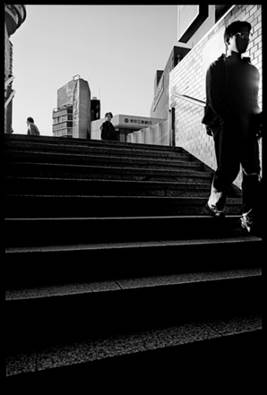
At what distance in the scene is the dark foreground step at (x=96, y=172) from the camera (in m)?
2.98

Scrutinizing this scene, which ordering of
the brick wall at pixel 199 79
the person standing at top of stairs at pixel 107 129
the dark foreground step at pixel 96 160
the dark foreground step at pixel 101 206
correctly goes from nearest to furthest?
the dark foreground step at pixel 101 206 < the dark foreground step at pixel 96 160 < the brick wall at pixel 199 79 < the person standing at top of stairs at pixel 107 129

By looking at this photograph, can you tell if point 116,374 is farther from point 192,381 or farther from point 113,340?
point 192,381

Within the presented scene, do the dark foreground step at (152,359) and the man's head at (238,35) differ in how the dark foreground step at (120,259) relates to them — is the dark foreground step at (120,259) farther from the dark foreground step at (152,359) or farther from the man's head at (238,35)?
the man's head at (238,35)

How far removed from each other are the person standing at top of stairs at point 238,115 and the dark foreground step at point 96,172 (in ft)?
3.87

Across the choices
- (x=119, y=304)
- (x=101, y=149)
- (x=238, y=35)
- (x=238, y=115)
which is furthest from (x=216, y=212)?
(x=101, y=149)

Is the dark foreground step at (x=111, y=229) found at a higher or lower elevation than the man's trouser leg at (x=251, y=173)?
lower

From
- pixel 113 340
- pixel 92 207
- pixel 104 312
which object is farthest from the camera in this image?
pixel 92 207

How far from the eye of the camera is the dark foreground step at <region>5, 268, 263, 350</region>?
4.78ft

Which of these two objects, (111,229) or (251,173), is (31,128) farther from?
(251,173)

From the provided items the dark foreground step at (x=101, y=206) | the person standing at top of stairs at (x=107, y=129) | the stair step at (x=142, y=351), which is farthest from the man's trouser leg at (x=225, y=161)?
the person standing at top of stairs at (x=107, y=129)

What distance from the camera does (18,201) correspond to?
7.72 ft

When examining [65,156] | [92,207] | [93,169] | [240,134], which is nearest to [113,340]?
[92,207]

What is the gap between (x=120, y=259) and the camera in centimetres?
195

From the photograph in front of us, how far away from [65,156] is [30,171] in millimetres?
641
